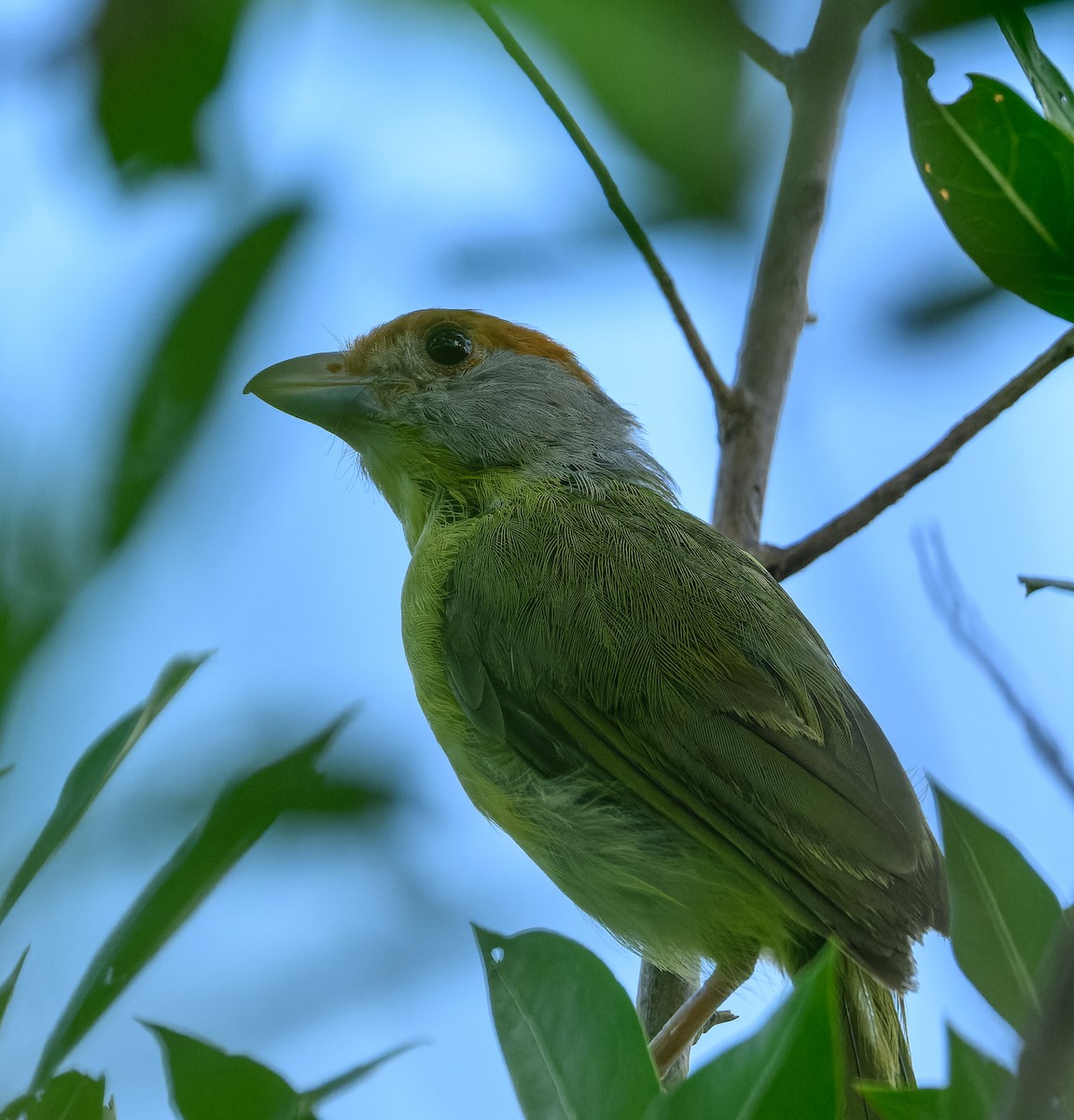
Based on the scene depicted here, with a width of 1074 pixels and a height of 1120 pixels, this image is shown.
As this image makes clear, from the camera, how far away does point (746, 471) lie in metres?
3.70

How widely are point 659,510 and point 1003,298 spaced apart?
1457mm

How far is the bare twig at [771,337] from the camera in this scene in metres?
Result: 3.65

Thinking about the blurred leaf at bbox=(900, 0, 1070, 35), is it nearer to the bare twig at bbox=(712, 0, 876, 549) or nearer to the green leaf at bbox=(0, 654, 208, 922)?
the green leaf at bbox=(0, 654, 208, 922)

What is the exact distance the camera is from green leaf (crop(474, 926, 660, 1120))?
1402 mm

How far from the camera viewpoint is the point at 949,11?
1337mm

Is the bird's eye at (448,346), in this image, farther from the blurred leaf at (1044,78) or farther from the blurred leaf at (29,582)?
the blurred leaf at (29,582)

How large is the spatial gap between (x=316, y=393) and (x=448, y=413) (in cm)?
42

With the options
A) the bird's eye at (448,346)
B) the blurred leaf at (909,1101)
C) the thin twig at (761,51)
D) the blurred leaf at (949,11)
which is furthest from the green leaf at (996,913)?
the bird's eye at (448,346)

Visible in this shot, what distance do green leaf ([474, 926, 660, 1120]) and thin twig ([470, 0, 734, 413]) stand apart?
1200 mm

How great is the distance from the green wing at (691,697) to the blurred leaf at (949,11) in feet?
5.26

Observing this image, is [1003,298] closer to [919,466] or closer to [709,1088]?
[919,466]

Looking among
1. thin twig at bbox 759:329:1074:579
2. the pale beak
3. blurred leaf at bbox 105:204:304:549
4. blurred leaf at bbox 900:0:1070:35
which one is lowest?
blurred leaf at bbox 105:204:304:549

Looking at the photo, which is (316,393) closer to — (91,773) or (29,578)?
(91,773)

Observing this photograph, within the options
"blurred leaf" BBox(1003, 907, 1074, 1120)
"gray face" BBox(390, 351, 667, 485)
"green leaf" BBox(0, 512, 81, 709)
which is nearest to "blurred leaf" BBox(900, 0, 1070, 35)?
"blurred leaf" BBox(1003, 907, 1074, 1120)
